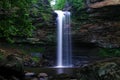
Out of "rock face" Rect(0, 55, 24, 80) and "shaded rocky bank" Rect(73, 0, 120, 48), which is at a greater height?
"shaded rocky bank" Rect(73, 0, 120, 48)

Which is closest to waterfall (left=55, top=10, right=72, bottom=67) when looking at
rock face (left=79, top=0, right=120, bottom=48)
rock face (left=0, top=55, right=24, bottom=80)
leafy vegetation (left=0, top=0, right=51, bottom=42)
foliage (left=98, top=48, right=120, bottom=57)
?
rock face (left=79, top=0, right=120, bottom=48)

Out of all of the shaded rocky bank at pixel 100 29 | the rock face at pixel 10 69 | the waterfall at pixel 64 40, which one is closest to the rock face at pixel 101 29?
the shaded rocky bank at pixel 100 29

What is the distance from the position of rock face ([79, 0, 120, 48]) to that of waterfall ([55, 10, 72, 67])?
160 centimetres

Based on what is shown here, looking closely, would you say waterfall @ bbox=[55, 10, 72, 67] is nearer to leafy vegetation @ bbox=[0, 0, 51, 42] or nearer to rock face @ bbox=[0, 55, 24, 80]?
rock face @ bbox=[0, 55, 24, 80]

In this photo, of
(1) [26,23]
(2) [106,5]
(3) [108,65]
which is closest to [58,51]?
(2) [106,5]

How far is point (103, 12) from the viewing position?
2767cm

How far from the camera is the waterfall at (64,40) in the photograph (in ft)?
90.9

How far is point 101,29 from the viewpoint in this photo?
28.4 m

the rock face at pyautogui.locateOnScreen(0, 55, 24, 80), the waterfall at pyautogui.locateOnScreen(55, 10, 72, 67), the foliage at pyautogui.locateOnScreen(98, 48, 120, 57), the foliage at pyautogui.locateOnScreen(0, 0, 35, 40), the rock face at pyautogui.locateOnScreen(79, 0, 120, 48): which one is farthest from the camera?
the rock face at pyautogui.locateOnScreen(79, 0, 120, 48)

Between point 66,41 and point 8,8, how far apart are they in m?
17.5

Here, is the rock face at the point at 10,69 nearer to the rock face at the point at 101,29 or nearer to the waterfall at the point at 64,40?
the waterfall at the point at 64,40

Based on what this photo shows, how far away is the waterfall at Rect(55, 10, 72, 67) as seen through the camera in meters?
27.7

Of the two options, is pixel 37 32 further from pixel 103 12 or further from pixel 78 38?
A: pixel 103 12

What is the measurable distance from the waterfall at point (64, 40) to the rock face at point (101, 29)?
5.25 ft
